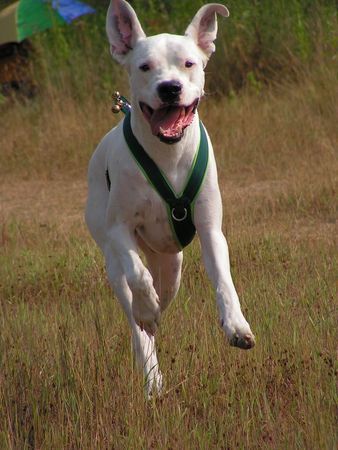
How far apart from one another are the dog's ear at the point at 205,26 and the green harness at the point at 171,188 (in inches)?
18.5

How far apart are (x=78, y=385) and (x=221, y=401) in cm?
60

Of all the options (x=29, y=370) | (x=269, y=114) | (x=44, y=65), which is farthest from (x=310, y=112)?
(x=29, y=370)

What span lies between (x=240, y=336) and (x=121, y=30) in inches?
63.9

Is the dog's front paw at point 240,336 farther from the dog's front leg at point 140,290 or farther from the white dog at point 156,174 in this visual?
the dog's front leg at point 140,290

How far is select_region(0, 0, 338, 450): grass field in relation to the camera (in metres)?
4.91

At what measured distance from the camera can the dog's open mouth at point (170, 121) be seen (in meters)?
5.42

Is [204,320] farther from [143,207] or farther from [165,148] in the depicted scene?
[165,148]

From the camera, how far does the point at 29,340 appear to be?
19.4ft

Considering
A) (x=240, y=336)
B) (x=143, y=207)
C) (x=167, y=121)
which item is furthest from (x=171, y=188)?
(x=240, y=336)

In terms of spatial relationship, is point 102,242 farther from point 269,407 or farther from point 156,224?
point 269,407

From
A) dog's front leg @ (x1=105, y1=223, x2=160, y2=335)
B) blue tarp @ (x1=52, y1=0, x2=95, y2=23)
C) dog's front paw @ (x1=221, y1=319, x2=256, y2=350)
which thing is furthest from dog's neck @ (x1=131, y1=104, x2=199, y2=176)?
blue tarp @ (x1=52, y1=0, x2=95, y2=23)

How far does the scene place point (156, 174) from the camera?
560 centimetres

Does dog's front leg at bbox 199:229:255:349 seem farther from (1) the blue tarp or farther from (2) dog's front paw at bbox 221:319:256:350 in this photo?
(1) the blue tarp

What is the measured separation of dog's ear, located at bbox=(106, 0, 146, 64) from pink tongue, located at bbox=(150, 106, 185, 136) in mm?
462
